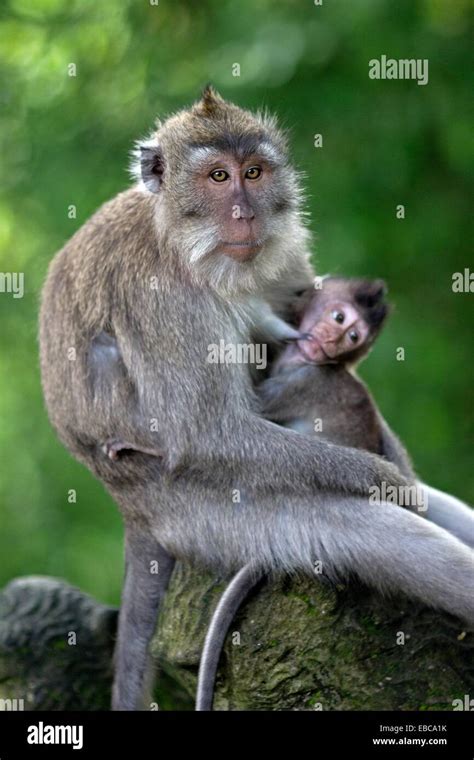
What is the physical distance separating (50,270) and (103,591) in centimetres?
581

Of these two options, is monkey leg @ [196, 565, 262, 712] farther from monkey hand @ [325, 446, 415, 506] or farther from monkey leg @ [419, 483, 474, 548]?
monkey leg @ [419, 483, 474, 548]

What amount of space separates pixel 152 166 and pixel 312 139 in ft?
14.7

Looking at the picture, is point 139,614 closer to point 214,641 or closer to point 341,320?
point 214,641

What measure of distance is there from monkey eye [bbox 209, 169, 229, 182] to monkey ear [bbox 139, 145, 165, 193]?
1.35ft

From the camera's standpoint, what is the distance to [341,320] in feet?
27.3

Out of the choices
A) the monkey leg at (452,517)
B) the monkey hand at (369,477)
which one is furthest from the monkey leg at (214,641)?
the monkey leg at (452,517)

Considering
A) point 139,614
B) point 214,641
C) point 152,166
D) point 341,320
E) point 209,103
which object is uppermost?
point 209,103

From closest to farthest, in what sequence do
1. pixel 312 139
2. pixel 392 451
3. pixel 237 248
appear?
pixel 237 248 < pixel 392 451 < pixel 312 139

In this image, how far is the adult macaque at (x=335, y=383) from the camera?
8039 mm

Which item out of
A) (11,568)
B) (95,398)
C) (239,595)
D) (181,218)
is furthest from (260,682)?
(11,568)

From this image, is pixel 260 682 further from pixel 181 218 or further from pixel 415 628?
pixel 181 218

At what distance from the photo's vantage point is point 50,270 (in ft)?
27.6

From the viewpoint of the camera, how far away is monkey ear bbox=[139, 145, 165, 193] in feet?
25.2

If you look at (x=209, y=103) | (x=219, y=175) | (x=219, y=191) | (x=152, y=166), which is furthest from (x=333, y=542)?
(x=209, y=103)
